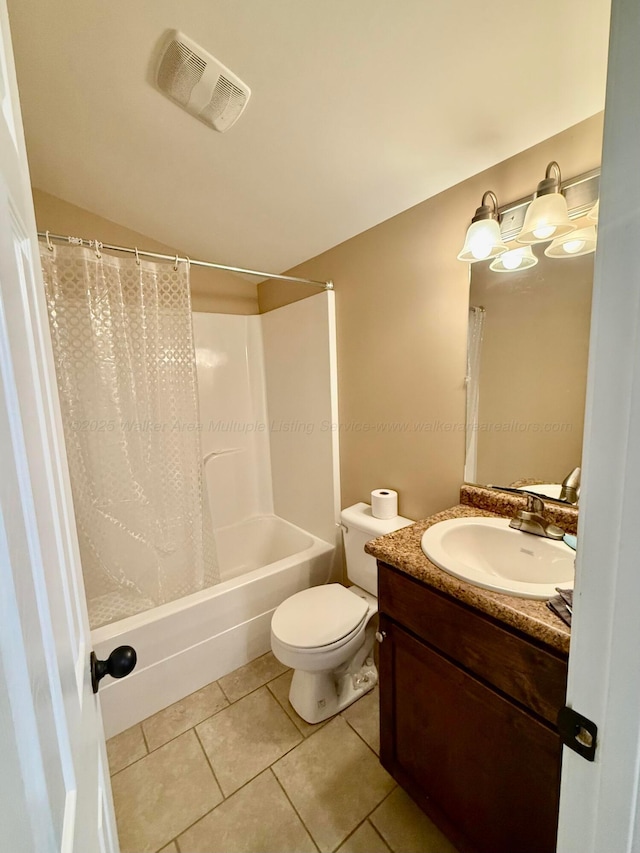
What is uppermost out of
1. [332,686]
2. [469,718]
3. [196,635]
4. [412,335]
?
[412,335]

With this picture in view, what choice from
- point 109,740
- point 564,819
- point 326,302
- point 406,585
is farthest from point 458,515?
point 109,740

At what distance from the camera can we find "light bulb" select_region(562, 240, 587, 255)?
1.08m

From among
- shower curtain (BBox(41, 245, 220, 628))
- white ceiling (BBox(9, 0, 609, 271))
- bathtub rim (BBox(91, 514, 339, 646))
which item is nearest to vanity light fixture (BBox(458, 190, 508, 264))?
white ceiling (BBox(9, 0, 609, 271))

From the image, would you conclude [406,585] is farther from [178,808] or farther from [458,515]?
[178,808]

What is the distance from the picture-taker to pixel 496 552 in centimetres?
116

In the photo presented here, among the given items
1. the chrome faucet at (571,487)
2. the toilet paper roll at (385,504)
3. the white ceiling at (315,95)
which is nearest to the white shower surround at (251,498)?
the toilet paper roll at (385,504)

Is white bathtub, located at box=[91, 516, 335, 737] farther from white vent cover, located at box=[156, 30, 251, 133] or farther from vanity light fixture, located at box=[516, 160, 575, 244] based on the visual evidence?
Answer: white vent cover, located at box=[156, 30, 251, 133]

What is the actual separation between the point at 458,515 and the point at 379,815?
1.04 m

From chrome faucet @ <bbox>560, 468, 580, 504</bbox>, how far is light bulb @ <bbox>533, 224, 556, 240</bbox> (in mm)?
763

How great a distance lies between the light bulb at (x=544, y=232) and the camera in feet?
3.45

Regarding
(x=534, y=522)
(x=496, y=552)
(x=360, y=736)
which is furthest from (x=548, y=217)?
(x=360, y=736)

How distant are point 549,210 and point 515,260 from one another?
215 mm

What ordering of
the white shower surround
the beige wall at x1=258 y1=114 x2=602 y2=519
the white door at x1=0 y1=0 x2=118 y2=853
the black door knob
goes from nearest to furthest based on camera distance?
the white door at x1=0 y1=0 x2=118 y2=853, the black door knob, the beige wall at x1=258 y1=114 x2=602 y2=519, the white shower surround

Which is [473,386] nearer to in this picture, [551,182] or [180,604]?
[551,182]
